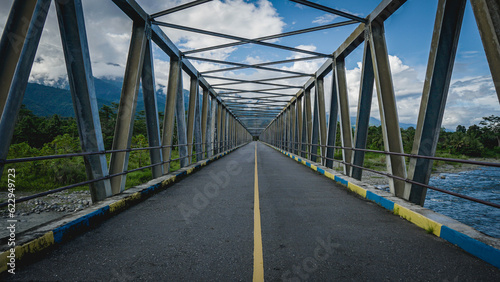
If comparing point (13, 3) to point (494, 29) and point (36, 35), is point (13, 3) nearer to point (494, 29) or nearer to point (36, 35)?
point (36, 35)

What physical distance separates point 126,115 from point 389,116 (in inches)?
269

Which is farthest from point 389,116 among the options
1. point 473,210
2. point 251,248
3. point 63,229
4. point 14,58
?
point 14,58

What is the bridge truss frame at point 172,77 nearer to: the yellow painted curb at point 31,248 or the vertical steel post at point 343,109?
the vertical steel post at point 343,109

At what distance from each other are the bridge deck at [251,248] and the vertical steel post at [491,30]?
2386 millimetres

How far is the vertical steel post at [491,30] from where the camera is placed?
3.19m

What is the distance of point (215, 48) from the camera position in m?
10.4

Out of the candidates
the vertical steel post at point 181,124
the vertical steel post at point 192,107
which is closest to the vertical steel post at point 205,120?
the vertical steel post at point 192,107

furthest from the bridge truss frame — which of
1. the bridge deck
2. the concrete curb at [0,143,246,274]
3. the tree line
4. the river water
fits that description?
the tree line

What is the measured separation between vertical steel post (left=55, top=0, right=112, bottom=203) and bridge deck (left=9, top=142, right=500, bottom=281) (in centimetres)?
115

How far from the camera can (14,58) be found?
3363mm

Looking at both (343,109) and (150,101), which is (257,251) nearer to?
(150,101)

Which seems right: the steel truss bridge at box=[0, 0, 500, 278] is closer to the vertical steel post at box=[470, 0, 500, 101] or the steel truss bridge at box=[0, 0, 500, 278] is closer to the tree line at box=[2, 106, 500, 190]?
the vertical steel post at box=[470, 0, 500, 101]

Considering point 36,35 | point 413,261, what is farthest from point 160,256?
point 36,35

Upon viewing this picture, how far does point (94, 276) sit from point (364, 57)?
7.98 m
